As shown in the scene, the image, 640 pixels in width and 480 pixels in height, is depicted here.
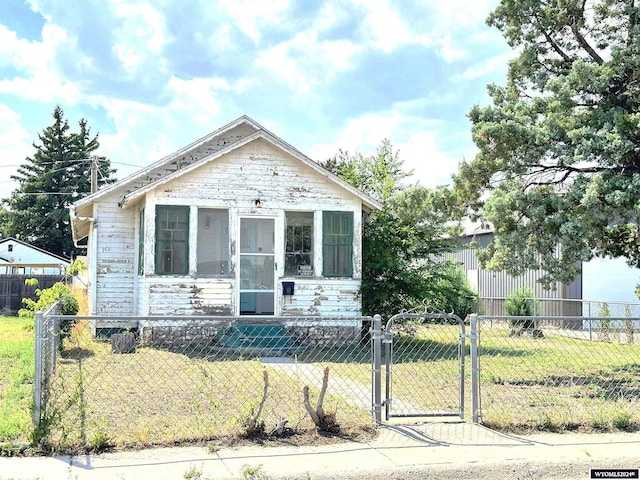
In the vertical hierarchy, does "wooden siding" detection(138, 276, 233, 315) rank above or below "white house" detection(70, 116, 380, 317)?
below

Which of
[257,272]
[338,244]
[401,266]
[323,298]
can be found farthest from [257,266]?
[401,266]

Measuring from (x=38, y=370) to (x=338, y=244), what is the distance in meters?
9.71

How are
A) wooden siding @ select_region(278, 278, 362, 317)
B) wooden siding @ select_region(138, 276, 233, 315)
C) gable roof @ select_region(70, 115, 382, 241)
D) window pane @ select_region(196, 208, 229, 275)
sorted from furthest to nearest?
wooden siding @ select_region(278, 278, 362, 317) < window pane @ select_region(196, 208, 229, 275) < gable roof @ select_region(70, 115, 382, 241) < wooden siding @ select_region(138, 276, 233, 315)

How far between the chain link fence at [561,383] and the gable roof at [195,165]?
5056 millimetres

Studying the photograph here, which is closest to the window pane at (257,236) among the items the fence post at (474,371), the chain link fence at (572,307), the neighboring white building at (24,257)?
the fence post at (474,371)

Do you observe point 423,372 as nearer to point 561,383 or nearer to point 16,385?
point 561,383

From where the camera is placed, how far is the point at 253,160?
14.9m

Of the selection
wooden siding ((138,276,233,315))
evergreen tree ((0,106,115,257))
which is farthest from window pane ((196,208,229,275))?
evergreen tree ((0,106,115,257))

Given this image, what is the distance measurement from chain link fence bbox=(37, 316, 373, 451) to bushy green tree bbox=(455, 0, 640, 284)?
3414 mm

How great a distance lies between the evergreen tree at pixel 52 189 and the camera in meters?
49.3

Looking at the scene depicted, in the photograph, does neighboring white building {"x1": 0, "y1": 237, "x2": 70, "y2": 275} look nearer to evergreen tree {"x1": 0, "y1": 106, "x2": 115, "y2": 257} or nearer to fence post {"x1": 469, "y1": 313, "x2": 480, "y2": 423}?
evergreen tree {"x1": 0, "y1": 106, "x2": 115, "y2": 257}

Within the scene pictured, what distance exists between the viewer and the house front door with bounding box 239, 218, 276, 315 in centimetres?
1487

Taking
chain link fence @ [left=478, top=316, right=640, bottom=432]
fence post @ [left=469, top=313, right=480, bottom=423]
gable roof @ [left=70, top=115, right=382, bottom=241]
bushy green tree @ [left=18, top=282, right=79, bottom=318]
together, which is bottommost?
chain link fence @ [left=478, top=316, right=640, bottom=432]

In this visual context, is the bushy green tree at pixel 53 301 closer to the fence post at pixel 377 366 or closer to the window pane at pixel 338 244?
the window pane at pixel 338 244
